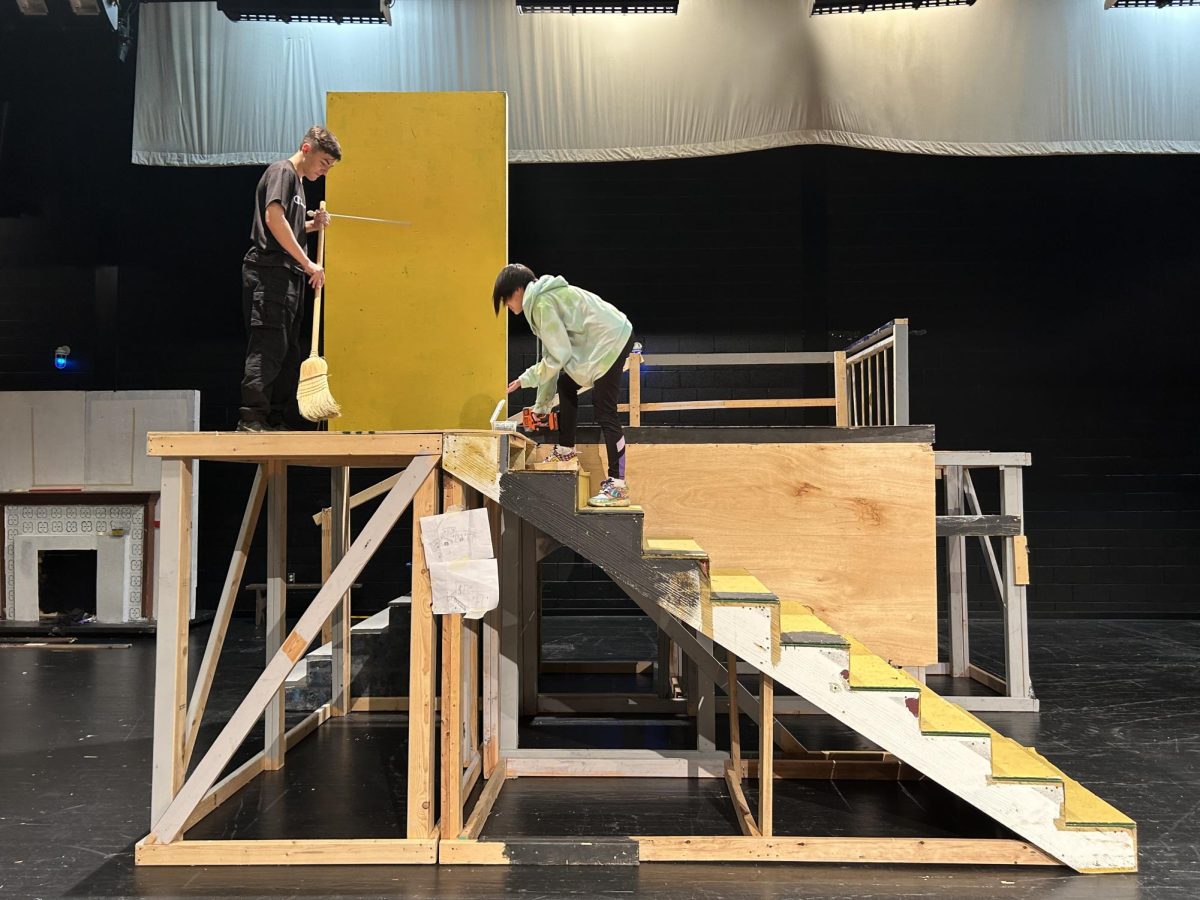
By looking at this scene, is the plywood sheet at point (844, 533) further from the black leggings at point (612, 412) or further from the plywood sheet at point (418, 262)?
the plywood sheet at point (418, 262)

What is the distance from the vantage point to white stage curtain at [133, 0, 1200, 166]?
7473mm

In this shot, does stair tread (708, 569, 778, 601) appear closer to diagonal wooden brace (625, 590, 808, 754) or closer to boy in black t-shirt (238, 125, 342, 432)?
diagonal wooden brace (625, 590, 808, 754)

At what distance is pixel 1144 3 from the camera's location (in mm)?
7387

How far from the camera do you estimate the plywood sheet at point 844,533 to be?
4.79 meters

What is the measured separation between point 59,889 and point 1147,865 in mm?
3765

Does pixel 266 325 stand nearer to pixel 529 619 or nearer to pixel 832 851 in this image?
pixel 529 619

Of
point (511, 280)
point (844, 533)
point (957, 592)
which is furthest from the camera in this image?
point (957, 592)

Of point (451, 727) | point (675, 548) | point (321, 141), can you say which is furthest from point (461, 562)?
point (321, 141)

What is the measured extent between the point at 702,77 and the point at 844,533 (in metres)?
4.58

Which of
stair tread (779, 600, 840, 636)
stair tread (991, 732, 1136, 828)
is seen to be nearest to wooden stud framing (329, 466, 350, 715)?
stair tread (779, 600, 840, 636)

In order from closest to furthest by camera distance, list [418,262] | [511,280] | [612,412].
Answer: [511,280]
[612,412]
[418,262]

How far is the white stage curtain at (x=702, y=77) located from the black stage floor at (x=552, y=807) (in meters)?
4.59

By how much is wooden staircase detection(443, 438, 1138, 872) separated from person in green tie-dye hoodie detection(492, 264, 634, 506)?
0.57 meters

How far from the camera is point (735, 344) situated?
9.79 meters
